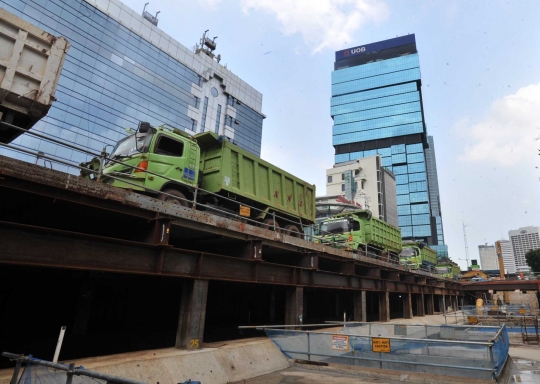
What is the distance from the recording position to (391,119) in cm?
12744

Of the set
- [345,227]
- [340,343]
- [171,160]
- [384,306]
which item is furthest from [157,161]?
[345,227]

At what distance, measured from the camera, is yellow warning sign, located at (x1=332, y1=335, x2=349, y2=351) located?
949 centimetres

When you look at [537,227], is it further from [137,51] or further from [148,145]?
[148,145]

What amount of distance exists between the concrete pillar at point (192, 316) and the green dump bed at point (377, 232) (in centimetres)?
1736

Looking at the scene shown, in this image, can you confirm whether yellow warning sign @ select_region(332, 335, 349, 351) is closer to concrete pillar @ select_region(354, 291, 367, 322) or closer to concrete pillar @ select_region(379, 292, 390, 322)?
concrete pillar @ select_region(354, 291, 367, 322)

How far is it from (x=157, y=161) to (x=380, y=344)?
8052 millimetres

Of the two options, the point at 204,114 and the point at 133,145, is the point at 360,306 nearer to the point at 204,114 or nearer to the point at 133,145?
the point at 133,145

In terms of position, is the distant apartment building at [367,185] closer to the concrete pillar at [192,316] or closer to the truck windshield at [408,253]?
the truck windshield at [408,253]

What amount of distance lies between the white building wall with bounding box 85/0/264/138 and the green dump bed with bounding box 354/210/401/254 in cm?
4527

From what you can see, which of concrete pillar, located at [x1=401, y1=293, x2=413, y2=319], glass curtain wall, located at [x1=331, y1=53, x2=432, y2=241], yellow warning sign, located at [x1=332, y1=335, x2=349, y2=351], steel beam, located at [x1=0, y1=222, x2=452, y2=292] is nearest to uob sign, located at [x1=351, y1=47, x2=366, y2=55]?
glass curtain wall, located at [x1=331, y1=53, x2=432, y2=241]

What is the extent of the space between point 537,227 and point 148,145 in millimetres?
249863

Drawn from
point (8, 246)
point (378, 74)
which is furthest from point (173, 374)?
point (378, 74)

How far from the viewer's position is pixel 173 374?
702 centimetres

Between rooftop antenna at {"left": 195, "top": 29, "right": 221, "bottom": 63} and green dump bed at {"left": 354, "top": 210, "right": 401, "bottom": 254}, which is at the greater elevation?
rooftop antenna at {"left": 195, "top": 29, "right": 221, "bottom": 63}
